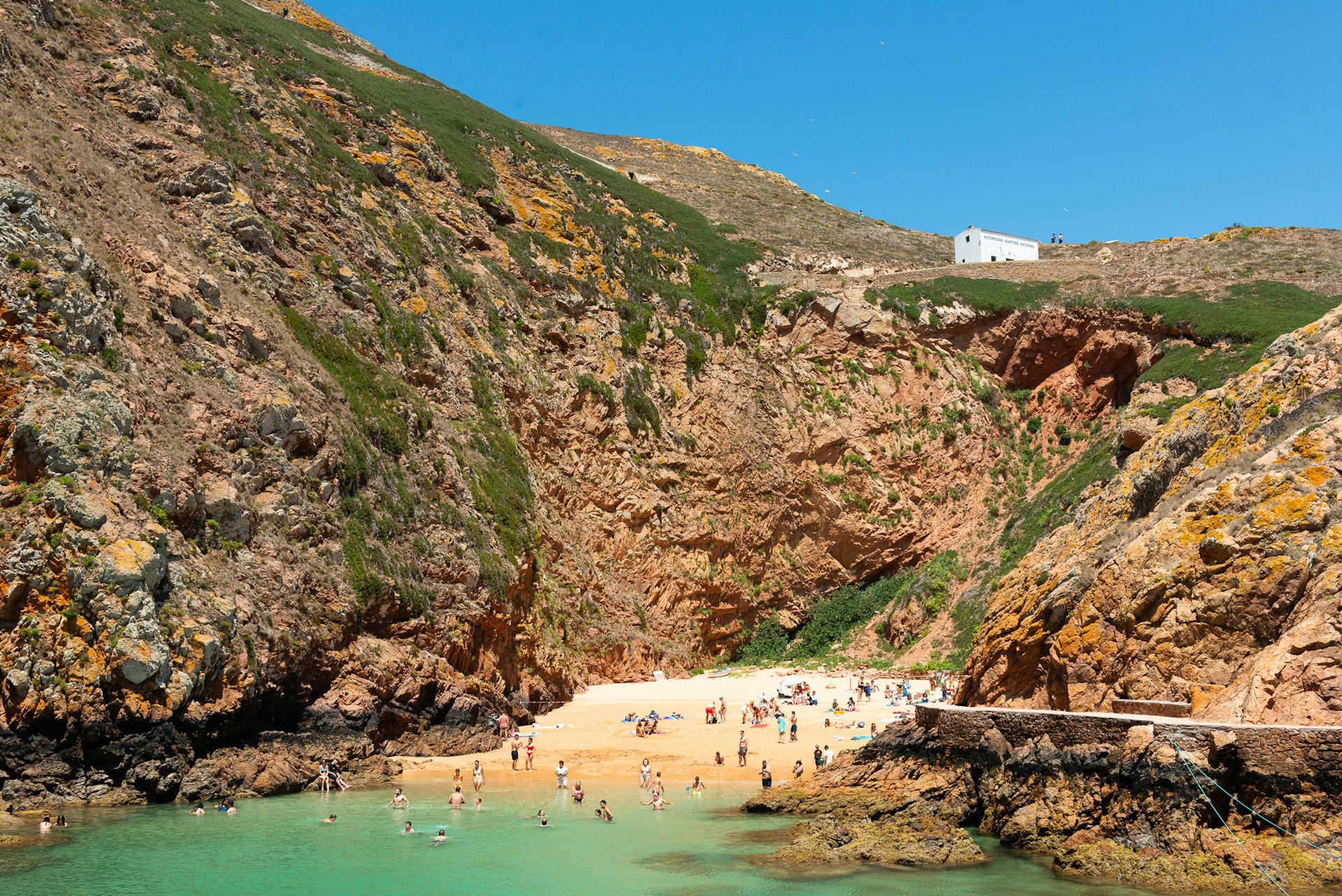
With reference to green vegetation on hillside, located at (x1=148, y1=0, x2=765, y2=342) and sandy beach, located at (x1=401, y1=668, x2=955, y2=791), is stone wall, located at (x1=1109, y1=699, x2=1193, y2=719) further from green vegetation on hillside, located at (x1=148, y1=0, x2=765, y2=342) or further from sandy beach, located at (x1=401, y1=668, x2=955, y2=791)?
green vegetation on hillside, located at (x1=148, y1=0, x2=765, y2=342)

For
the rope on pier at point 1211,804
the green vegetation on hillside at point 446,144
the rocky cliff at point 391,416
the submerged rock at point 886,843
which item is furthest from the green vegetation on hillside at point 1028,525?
the rope on pier at point 1211,804

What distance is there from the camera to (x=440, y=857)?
16.5m

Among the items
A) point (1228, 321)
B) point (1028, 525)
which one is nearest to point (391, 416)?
point (1028, 525)

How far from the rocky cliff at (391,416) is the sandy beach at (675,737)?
127 centimetres

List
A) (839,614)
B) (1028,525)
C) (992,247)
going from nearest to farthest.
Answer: (1028,525) → (839,614) → (992,247)

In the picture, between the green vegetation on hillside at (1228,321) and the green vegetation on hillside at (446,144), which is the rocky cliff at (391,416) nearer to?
Result: the green vegetation on hillside at (446,144)

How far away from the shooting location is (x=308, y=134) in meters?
38.1

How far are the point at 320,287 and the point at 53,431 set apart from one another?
13.4 m

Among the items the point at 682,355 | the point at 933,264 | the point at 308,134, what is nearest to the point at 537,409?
the point at 682,355

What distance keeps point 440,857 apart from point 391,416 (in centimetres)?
1606

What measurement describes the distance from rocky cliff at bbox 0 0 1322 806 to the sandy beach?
1.27 m

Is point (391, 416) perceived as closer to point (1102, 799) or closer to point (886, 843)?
point (886, 843)

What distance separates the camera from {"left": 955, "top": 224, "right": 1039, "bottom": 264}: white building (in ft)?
177

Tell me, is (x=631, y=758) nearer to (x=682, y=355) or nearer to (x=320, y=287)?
(x=320, y=287)
